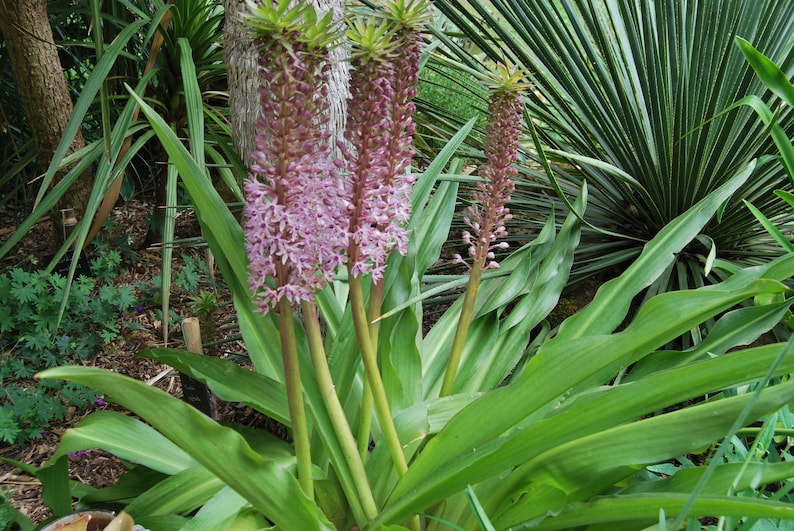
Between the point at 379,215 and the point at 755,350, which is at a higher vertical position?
the point at 379,215

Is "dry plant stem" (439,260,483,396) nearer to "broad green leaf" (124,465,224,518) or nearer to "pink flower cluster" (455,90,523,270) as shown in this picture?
"pink flower cluster" (455,90,523,270)

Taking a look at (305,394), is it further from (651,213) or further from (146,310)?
(146,310)

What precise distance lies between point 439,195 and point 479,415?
2.77 ft

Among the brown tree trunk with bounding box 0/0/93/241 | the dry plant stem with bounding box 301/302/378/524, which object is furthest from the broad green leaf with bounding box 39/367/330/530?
the brown tree trunk with bounding box 0/0/93/241

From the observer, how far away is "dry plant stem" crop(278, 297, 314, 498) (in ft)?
3.17

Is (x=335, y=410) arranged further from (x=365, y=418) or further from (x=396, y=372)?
(x=396, y=372)

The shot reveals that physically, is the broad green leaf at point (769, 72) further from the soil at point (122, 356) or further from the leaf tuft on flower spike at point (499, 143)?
the soil at point (122, 356)

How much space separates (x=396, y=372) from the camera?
139 centimetres

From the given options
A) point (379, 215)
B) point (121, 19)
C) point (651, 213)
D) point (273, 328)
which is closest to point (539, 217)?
point (651, 213)

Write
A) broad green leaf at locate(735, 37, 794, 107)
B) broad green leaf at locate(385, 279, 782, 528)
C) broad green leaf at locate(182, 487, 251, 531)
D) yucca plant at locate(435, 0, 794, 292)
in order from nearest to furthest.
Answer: broad green leaf at locate(385, 279, 782, 528)
broad green leaf at locate(182, 487, 251, 531)
broad green leaf at locate(735, 37, 794, 107)
yucca plant at locate(435, 0, 794, 292)

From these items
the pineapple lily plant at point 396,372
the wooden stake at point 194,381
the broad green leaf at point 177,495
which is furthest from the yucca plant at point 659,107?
the broad green leaf at point 177,495

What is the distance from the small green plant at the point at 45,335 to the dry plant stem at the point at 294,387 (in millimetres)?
1406

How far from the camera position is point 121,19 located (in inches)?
112

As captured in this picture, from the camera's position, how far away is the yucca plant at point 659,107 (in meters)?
1.89
